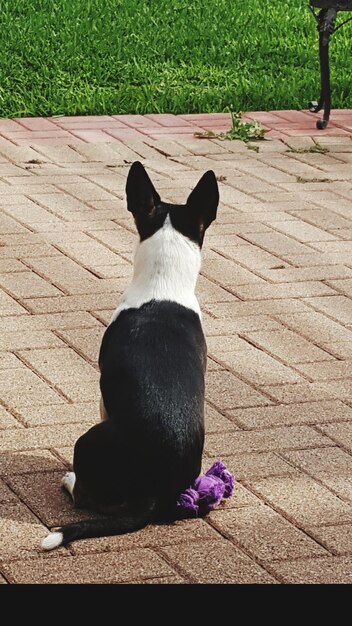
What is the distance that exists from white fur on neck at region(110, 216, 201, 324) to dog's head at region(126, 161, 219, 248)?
28mm

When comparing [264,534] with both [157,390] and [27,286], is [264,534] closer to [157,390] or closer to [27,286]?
[157,390]

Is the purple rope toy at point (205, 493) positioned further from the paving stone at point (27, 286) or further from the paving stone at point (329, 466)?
the paving stone at point (27, 286)

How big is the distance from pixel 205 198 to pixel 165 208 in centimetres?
15

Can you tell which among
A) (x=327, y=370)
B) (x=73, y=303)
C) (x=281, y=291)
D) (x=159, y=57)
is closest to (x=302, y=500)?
(x=327, y=370)

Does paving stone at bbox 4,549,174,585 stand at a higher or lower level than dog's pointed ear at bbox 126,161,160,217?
lower

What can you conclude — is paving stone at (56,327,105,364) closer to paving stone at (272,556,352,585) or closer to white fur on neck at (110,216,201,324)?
white fur on neck at (110,216,201,324)

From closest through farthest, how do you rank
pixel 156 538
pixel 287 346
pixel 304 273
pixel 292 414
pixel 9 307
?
pixel 156 538 → pixel 292 414 → pixel 287 346 → pixel 9 307 → pixel 304 273

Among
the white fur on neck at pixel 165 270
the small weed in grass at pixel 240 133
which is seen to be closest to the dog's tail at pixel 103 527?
the white fur on neck at pixel 165 270

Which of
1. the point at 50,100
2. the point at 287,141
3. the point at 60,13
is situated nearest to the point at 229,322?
the point at 287,141

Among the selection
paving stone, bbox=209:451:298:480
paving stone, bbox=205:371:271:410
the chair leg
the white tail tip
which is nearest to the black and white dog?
the white tail tip

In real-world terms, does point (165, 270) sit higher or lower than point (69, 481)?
higher

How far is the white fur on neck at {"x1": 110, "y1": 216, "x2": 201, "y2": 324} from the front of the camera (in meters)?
4.27

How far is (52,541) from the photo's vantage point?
152 inches

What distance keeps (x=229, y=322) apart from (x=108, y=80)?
5.18 meters
